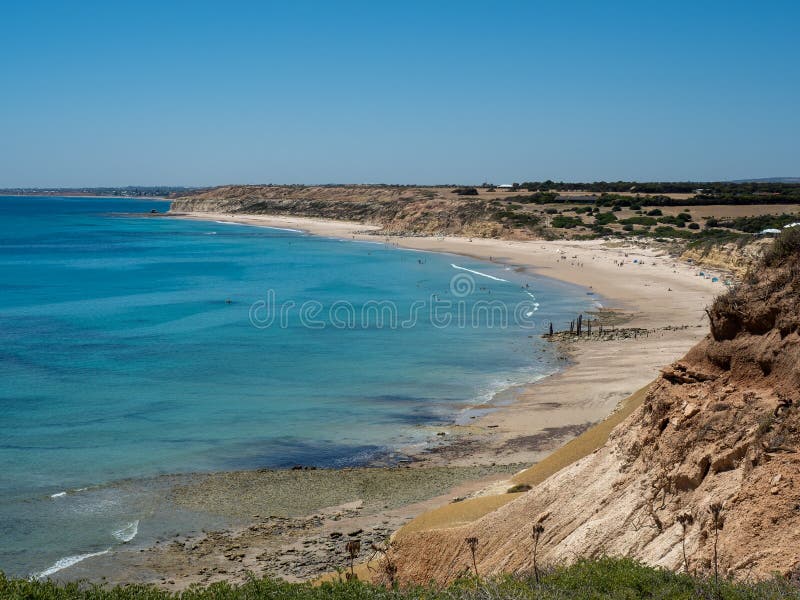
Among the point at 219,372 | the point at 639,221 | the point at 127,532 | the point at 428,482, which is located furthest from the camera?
the point at 639,221

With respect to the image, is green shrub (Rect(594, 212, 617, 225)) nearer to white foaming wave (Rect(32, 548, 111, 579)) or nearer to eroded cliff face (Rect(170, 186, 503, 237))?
eroded cliff face (Rect(170, 186, 503, 237))

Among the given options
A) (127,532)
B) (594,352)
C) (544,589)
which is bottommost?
(127,532)

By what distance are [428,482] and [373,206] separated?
114229 mm

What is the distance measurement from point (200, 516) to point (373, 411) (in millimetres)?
9469

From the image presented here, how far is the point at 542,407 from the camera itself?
26172mm

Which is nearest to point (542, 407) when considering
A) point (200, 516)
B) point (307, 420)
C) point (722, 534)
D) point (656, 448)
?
point (307, 420)

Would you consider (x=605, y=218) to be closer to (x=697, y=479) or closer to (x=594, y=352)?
(x=594, y=352)

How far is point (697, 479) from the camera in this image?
10289 millimetres

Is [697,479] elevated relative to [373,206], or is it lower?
lower

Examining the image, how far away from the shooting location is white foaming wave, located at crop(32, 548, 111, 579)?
49.1 ft

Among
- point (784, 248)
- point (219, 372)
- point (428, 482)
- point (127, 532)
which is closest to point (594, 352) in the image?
point (219, 372)

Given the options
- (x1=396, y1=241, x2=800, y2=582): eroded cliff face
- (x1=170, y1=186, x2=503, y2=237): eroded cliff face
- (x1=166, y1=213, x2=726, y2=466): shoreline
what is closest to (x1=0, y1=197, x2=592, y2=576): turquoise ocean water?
(x1=166, y1=213, x2=726, y2=466): shoreline

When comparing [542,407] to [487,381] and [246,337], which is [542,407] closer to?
[487,381]

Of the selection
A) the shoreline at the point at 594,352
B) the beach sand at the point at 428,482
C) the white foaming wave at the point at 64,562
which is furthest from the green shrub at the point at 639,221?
the white foaming wave at the point at 64,562
